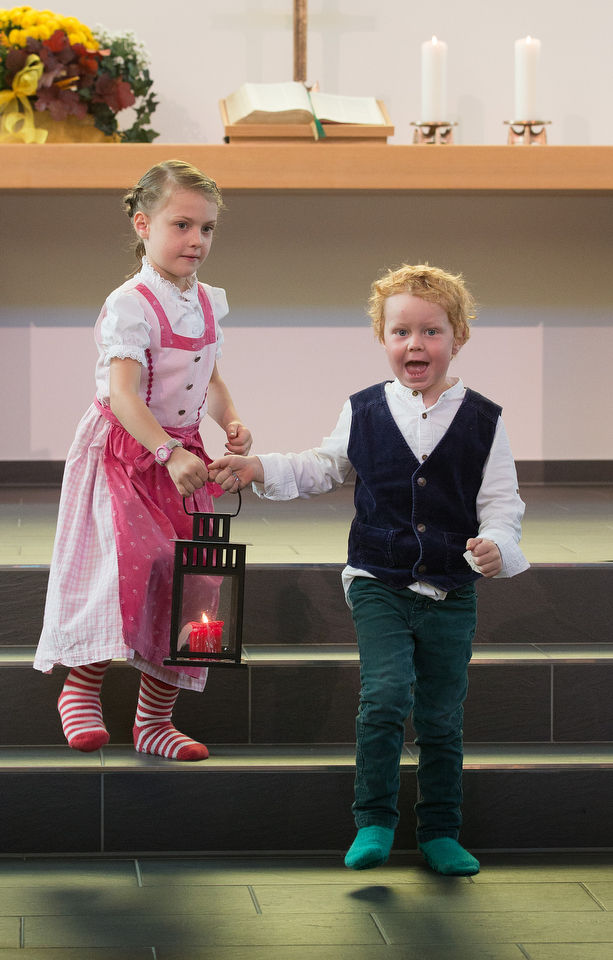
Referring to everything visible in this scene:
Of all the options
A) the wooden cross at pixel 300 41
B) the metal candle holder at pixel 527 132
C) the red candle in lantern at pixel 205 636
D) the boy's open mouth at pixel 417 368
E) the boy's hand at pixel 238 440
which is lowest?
the red candle in lantern at pixel 205 636

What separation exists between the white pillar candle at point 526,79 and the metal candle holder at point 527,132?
19 millimetres

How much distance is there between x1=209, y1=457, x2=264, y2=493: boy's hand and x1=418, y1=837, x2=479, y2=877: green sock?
73 cm

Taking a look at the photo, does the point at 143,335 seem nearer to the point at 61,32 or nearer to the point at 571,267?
the point at 61,32

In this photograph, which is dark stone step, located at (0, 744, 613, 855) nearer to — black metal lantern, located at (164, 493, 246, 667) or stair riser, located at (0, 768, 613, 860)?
stair riser, located at (0, 768, 613, 860)

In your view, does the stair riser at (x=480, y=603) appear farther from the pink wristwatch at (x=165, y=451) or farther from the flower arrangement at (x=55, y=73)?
the flower arrangement at (x=55, y=73)

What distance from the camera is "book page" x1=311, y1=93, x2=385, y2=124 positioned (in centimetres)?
366

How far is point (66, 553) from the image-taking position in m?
2.13

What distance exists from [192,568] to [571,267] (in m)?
2.72

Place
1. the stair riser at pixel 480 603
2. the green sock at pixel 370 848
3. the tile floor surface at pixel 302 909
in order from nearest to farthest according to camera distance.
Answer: the tile floor surface at pixel 302 909 → the green sock at pixel 370 848 → the stair riser at pixel 480 603

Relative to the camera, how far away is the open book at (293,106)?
3.61 metres

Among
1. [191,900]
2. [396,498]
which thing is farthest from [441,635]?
[191,900]

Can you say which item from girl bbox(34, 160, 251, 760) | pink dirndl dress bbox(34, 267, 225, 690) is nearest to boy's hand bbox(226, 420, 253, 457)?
girl bbox(34, 160, 251, 760)

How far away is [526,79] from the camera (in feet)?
12.3

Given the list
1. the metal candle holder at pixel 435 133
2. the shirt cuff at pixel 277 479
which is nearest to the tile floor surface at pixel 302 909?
the shirt cuff at pixel 277 479
